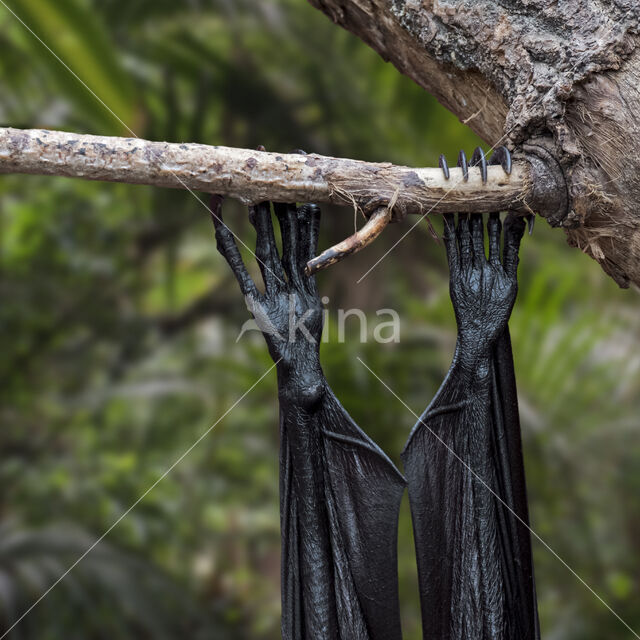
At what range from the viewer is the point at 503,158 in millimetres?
765

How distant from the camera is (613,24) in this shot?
2.40ft

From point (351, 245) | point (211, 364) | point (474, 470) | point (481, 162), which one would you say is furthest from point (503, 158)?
point (211, 364)

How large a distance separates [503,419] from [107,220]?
1645 millimetres

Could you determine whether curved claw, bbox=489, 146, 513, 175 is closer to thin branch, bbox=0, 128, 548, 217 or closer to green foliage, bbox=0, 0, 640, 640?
thin branch, bbox=0, 128, 548, 217

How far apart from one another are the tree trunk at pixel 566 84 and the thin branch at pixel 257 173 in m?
0.06

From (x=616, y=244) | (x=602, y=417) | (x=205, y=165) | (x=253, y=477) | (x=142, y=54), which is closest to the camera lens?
(x=205, y=165)

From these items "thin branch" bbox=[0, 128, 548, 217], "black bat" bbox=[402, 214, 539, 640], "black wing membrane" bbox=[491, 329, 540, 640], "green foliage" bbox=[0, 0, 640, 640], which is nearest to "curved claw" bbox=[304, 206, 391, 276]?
"thin branch" bbox=[0, 128, 548, 217]

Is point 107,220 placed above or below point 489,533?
above

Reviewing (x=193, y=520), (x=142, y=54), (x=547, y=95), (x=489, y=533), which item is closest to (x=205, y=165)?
(x=547, y=95)

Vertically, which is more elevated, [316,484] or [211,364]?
[211,364]

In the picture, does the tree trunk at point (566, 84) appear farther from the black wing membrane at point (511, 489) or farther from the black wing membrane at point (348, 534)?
the black wing membrane at point (348, 534)

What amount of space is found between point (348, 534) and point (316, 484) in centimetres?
7

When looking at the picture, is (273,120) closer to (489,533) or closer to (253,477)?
(253,477)

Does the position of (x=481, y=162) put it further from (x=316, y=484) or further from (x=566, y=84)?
(x=316, y=484)
